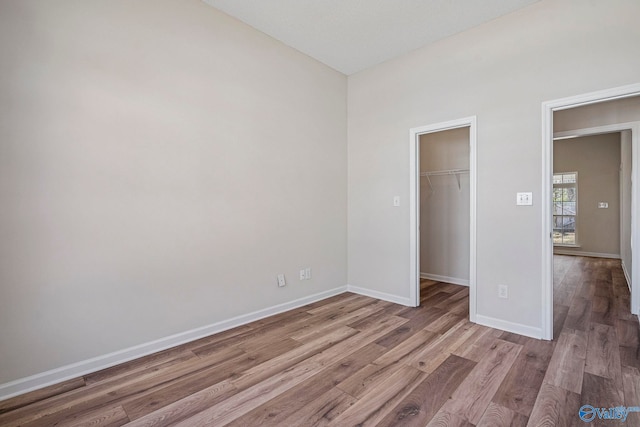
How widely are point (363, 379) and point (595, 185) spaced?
7.99 meters

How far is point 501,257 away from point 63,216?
3.58 metres

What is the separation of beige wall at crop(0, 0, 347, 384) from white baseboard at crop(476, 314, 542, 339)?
1.94m

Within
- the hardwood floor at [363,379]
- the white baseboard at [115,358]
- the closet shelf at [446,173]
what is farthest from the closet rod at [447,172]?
the white baseboard at [115,358]

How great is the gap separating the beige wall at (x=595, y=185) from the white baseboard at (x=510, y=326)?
6135 millimetres

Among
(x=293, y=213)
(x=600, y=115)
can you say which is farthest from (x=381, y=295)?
(x=600, y=115)

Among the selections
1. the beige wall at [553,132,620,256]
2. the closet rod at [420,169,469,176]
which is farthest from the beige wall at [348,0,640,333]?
the beige wall at [553,132,620,256]

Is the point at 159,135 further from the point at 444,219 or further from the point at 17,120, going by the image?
the point at 444,219

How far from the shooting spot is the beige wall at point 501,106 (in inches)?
97.1

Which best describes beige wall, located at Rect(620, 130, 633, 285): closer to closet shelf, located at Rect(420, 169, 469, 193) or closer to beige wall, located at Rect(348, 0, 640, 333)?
closet shelf, located at Rect(420, 169, 469, 193)

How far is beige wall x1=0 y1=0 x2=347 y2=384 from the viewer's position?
1927 mm

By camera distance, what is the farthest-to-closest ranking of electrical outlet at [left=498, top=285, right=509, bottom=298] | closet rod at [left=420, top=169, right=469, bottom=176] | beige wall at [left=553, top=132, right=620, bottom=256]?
beige wall at [left=553, top=132, right=620, bottom=256] → closet rod at [left=420, top=169, right=469, bottom=176] → electrical outlet at [left=498, top=285, right=509, bottom=298]

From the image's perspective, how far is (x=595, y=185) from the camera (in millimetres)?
7023

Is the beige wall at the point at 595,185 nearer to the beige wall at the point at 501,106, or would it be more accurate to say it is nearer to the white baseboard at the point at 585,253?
the white baseboard at the point at 585,253

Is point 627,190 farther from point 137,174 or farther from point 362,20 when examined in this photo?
point 137,174
